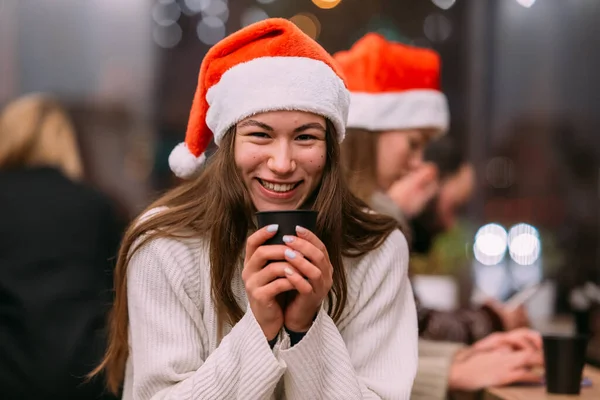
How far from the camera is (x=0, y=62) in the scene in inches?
164

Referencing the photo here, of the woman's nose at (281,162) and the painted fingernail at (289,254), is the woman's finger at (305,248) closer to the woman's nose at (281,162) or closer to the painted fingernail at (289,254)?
the painted fingernail at (289,254)

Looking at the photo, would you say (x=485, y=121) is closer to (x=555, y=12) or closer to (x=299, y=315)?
(x=555, y=12)

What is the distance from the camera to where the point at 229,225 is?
4.88 ft

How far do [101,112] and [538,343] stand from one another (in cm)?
298

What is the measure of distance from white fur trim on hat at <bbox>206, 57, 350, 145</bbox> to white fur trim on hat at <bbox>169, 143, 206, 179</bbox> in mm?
116

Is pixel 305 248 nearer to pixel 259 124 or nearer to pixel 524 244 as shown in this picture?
pixel 259 124

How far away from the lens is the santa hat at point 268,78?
1.41 metres

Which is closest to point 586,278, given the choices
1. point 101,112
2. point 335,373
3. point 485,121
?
point 485,121

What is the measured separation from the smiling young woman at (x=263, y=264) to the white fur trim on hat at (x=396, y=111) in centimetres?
74

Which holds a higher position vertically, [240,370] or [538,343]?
[240,370]

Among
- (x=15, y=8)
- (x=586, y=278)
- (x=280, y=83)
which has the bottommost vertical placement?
(x=586, y=278)

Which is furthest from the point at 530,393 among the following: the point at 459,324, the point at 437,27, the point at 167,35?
the point at 167,35

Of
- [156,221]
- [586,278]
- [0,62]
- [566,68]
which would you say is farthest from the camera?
[0,62]

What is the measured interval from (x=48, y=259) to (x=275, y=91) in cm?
138
